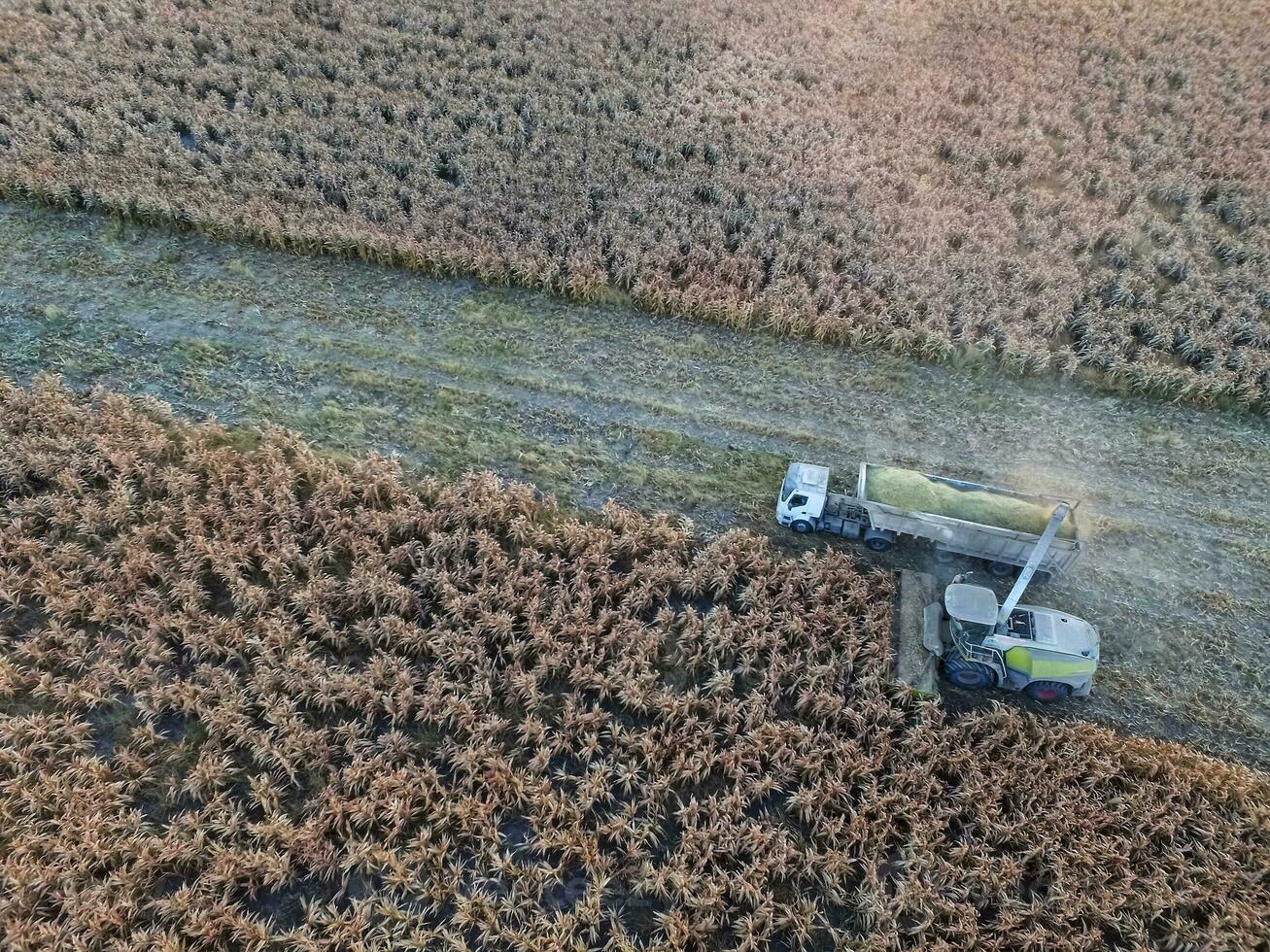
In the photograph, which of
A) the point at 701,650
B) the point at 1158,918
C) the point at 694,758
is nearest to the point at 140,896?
the point at 694,758

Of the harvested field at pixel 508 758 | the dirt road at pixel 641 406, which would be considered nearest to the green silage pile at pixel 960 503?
the dirt road at pixel 641 406

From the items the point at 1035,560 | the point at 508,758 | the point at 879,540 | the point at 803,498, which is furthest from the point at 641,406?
the point at 1035,560

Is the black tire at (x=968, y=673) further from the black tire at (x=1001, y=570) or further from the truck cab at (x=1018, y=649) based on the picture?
the black tire at (x=1001, y=570)

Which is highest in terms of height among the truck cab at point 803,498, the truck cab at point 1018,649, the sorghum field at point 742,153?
the sorghum field at point 742,153

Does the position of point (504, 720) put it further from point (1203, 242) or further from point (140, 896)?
point (1203, 242)

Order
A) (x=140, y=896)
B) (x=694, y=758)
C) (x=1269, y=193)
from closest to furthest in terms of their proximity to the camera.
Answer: (x=140, y=896) → (x=694, y=758) → (x=1269, y=193)

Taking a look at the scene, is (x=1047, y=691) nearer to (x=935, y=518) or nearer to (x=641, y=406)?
(x=935, y=518)

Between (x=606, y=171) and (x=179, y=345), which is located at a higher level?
(x=606, y=171)

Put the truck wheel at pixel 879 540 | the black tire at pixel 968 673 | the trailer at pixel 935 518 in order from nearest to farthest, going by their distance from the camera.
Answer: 1. the black tire at pixel 968 673
2. the trailer at pixel 935 518
3. the truck wheel at pixel 879 540
